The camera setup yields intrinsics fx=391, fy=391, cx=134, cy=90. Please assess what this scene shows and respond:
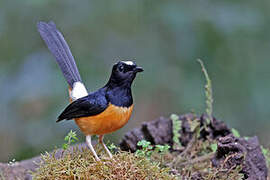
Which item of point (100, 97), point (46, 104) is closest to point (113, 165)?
point (100, 97)

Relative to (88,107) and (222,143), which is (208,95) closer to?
(222,143)

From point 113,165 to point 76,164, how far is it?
11.5 inches

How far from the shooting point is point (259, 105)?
207 inches

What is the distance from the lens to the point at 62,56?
11.9ft

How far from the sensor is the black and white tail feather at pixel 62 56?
3.61m

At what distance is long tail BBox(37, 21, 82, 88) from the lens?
3.63m

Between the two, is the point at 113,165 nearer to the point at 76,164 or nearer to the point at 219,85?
the point at 76,164

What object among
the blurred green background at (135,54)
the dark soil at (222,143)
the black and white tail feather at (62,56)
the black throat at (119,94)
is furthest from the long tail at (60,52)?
the blurred green background at (135,54)

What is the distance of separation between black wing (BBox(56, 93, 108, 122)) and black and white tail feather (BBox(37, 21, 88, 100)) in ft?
1.39

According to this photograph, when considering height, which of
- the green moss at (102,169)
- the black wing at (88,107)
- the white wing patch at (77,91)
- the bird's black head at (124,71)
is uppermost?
the bird's black head at (124,71)

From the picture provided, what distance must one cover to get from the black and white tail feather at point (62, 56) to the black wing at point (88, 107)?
42 cm

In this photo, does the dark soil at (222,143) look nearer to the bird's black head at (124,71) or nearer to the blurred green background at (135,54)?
the bird's black head at (124,71)

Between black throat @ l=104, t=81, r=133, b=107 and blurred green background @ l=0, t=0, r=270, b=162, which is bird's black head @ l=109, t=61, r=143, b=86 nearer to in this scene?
black throat @ l=104, t=81, r=133, b=107

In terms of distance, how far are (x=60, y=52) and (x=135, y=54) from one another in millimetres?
2174
